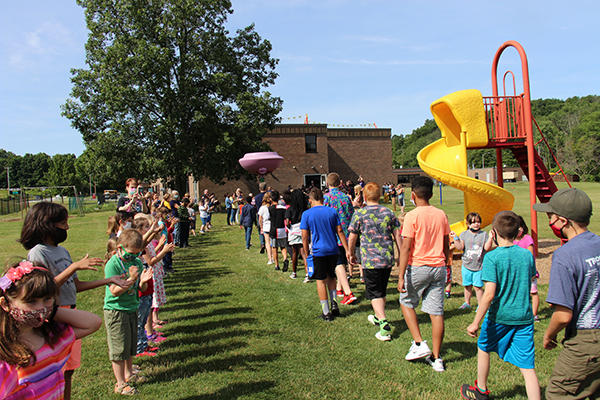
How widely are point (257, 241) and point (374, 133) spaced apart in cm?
3091

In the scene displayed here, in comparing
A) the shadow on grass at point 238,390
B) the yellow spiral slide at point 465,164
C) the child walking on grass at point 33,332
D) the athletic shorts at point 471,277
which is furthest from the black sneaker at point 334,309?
the yellow spiral slide at point 465,164

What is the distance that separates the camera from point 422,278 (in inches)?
160

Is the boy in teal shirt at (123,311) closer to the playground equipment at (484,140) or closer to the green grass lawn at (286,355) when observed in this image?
the green grass lawn at (286,355)

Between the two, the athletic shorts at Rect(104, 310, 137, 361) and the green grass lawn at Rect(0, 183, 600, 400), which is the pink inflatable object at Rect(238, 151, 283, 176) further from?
the athletic shorts at Rect(104, 310, 137, 361)

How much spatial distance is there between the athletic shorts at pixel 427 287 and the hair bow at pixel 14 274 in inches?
135

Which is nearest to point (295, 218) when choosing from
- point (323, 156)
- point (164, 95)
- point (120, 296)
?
point (120, 296)

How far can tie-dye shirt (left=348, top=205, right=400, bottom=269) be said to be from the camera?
15.8ft

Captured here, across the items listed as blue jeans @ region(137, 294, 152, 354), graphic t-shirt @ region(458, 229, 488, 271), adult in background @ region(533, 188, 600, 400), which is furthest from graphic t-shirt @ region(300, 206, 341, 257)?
adult in background @ region(533, 188, 600, 400)

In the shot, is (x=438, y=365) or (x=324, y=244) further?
(x=324, y=244)

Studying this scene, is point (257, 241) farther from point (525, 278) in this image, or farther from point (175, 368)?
point (525, 278)

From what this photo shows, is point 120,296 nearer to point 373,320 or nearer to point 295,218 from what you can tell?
point 373,320

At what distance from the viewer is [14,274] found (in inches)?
77.2

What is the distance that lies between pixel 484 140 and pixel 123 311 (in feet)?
29.3

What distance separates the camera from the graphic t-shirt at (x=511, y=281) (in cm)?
304
